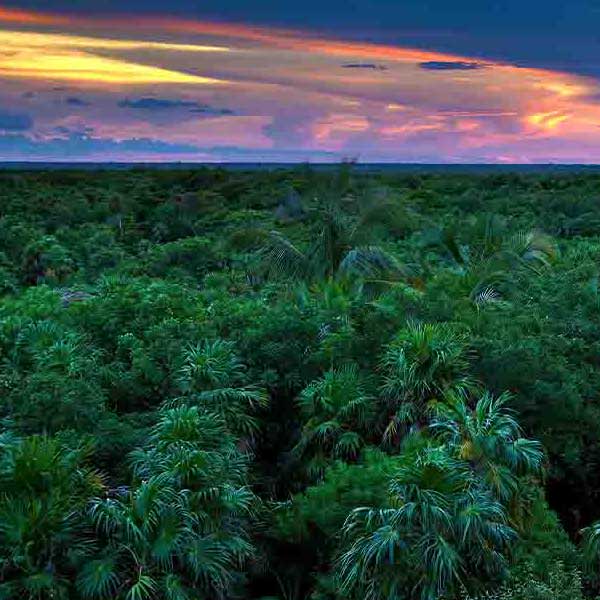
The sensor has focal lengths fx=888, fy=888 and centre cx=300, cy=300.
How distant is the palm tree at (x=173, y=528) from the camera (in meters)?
11.9

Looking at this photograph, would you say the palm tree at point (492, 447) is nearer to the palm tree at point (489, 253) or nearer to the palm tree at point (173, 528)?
the palm tree at point (173, 528)

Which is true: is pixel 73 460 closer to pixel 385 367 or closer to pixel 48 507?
pixel 48 507

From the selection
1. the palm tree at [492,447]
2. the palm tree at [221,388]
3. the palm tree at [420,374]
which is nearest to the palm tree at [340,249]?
the palm tree at [221,388]

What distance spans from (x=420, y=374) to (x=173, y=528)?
213 inches

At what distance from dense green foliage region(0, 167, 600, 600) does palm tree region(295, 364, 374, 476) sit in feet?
0.16

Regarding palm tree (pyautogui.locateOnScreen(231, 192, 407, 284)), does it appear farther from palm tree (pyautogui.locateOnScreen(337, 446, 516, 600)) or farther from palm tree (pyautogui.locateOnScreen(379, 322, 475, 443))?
palm tree (pyautogui.locateOnScreen(337, 446, 516, 600))

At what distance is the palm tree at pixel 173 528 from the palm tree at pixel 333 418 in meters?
2.40

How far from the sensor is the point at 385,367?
54.1ft

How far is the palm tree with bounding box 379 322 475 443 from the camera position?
15.4m

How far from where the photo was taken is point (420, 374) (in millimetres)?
15500

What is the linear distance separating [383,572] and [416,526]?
751 mm

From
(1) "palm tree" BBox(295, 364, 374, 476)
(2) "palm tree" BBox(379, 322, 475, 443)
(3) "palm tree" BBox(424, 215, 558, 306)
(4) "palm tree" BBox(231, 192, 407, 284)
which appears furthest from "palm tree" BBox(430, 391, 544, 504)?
(4) "palm tree" BBox(231, 192, 407, 284)

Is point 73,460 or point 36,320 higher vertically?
point 73,460

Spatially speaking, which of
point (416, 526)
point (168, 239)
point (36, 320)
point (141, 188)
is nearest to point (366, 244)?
point (36, 320)
